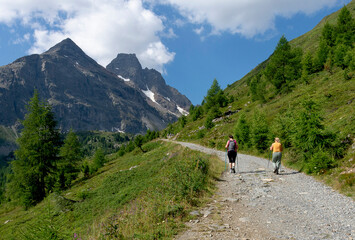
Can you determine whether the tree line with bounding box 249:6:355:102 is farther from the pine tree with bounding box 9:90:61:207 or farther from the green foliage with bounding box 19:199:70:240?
the green foliage with bounding box 19:199:70:240

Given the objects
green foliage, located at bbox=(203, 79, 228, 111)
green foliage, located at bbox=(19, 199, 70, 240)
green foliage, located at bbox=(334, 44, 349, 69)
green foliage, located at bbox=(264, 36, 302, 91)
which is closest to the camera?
green foliage, located at bbox=(19, 199, 70, 240)

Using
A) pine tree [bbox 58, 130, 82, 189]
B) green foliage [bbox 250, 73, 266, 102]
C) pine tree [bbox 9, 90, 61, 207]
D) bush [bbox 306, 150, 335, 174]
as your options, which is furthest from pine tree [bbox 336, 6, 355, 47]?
pine tree [bbox 58, 130, 82, 189]

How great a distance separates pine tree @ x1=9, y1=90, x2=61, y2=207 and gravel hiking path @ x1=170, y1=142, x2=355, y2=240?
25.2 metres

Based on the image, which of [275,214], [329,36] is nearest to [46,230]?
[275,214]

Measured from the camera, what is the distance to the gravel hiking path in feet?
17.7

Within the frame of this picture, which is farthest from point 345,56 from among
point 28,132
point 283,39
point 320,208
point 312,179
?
point 28,132

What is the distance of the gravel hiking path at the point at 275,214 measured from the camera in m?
5.41

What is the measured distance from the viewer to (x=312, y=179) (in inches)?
464

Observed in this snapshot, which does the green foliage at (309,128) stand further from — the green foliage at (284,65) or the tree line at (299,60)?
the green foliage at (284,65)

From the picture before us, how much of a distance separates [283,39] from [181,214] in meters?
53.6

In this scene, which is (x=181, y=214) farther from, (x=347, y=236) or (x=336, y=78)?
(x=336, y=78)

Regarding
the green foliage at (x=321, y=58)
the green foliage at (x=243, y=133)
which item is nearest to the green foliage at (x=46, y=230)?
the green foliage at (x=243, y=133)

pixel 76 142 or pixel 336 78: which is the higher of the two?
pixel 336 78

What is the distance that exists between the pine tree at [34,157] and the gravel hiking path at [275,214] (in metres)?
25.2
